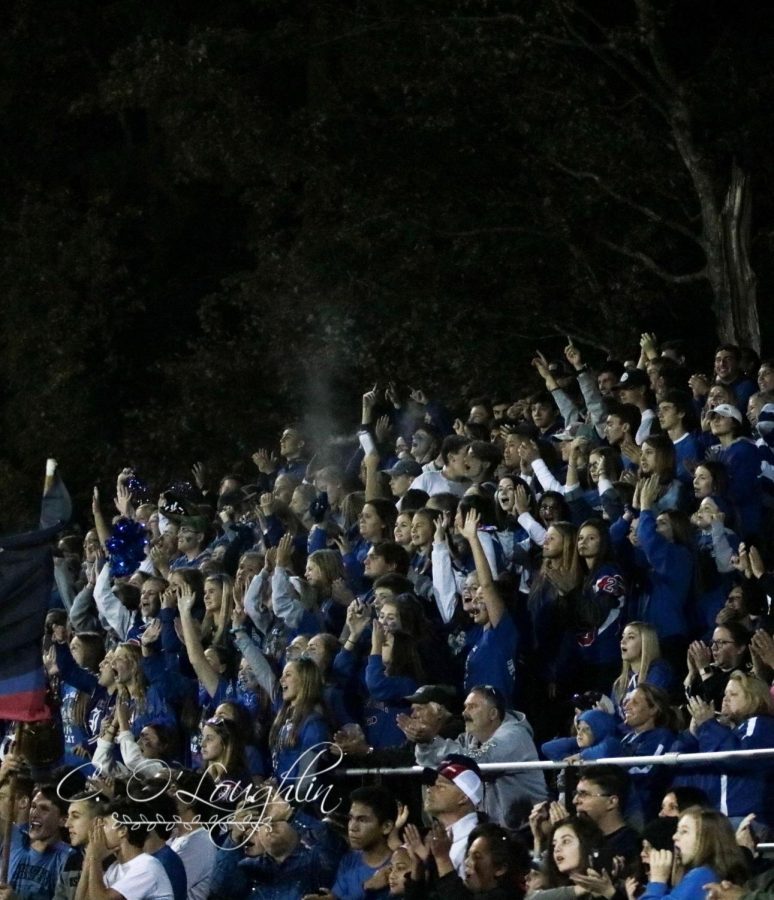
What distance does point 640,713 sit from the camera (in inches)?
383

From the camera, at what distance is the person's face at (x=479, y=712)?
10.1 metres

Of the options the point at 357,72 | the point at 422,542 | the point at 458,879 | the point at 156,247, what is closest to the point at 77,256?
the point at 156,247

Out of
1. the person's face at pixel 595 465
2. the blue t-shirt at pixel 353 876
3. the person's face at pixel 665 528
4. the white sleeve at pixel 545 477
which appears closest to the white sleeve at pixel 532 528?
the person's face at pixel 595 465

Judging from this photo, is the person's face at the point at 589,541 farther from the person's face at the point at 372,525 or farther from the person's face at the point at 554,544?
the person's face at the point at 372,525

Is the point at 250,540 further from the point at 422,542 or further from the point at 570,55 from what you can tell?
the point at 570,55

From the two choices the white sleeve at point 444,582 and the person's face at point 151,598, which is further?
the person's face at point 151,598

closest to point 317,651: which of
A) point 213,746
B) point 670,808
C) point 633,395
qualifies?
point 213,746

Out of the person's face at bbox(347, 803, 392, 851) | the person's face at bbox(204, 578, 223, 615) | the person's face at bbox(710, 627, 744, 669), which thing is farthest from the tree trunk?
the person's face at bbox(347, 803, 392, 851)

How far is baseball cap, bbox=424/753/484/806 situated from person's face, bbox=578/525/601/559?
2.79 m

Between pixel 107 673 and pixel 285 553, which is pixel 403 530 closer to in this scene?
pixel 285 553

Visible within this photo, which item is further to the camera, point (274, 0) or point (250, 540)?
point (274, 0)

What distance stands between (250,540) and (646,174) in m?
7.43

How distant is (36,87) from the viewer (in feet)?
101

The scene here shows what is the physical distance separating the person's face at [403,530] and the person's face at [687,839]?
5565mm
